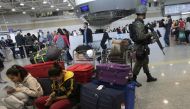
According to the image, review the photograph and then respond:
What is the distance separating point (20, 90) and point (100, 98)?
95 centimetres

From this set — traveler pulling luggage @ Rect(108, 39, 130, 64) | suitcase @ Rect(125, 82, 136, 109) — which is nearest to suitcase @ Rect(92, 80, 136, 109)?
suitcase @ Rect(125, 82, 136, 109)

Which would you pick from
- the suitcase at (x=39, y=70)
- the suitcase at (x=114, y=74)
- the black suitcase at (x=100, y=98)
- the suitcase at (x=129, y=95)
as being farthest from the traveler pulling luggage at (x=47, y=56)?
the suitcase at (x=129, y=95)

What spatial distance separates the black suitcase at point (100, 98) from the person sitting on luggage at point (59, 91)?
162 mm

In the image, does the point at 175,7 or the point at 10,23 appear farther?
the point at 10,23

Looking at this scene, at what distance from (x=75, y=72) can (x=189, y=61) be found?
13.3 ft

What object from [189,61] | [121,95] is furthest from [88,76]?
[189,61]

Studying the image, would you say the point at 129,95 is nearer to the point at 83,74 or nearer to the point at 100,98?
the point at 100,98

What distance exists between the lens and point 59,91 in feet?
9.23

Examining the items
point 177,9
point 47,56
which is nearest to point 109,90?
point 47,56

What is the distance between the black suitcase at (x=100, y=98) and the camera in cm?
250

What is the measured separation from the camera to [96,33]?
9188 mm

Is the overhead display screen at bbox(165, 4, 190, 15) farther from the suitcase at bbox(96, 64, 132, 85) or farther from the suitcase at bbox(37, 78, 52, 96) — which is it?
the suitcase at bbox(37, 78, 52, 96)

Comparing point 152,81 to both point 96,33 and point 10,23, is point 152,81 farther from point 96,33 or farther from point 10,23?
point 10,23

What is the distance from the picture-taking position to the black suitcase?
250 centimetres
